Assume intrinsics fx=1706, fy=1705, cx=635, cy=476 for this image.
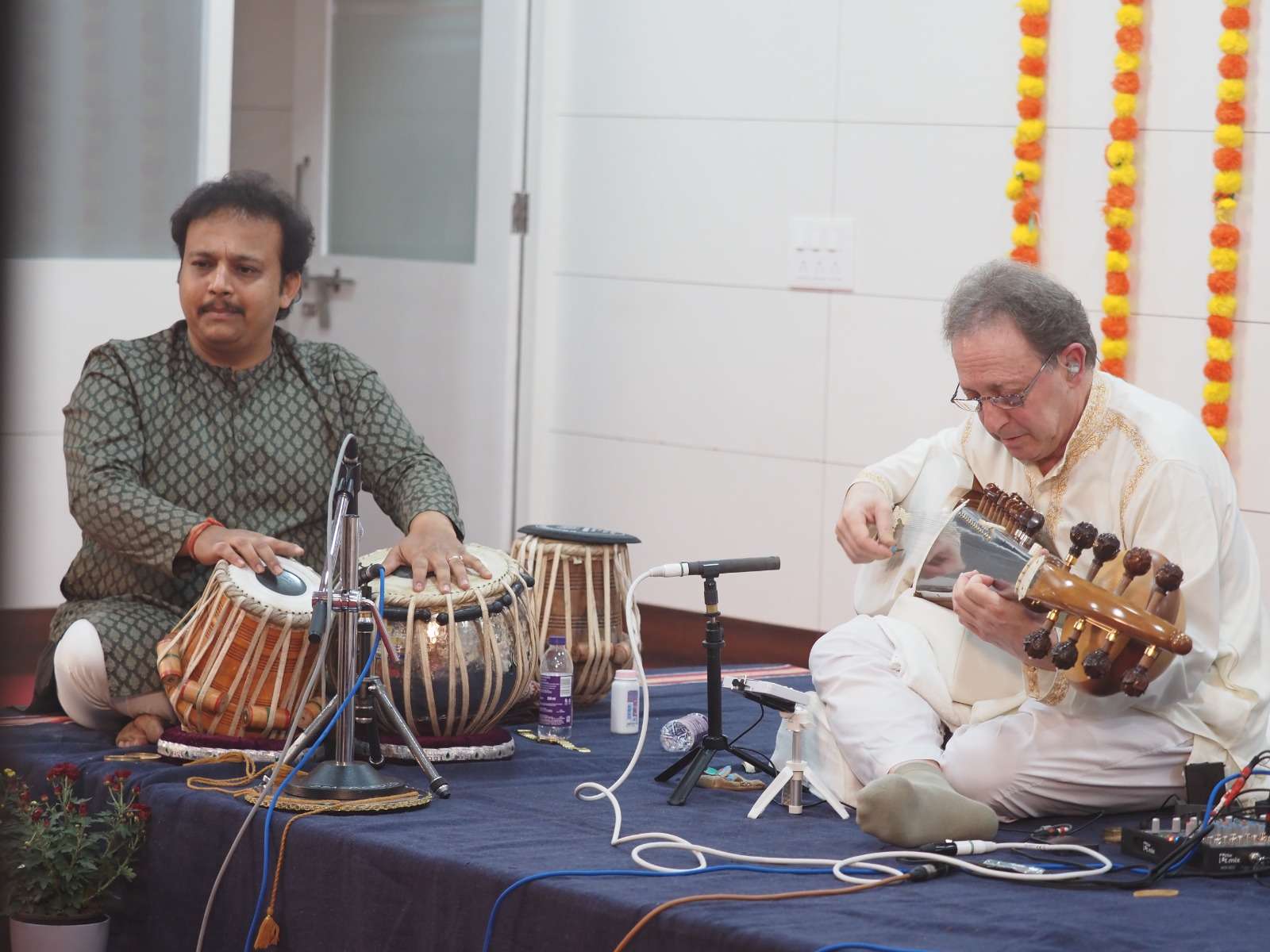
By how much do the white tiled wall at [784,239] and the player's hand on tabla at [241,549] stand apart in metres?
2.33

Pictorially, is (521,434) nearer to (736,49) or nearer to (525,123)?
(525,123)

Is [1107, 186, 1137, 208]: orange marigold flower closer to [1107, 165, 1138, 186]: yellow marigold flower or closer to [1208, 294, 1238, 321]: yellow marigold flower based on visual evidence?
[1107, 165, 1138, 186]: yellow marigold flower

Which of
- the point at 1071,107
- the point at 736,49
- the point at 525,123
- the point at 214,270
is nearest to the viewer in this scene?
the point at 214,270

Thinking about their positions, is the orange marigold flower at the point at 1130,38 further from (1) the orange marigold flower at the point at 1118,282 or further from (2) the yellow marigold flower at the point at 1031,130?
(1) the orange marigold flower at the point at 1118,282

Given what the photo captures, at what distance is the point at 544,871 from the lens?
2.36 meters

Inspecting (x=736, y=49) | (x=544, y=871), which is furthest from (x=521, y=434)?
(x=544, y=871)

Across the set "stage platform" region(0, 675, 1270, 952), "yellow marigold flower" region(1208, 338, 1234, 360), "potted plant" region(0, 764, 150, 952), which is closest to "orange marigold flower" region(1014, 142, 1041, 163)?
"yellow marigold flower" region(1208, 338, 1234, 360)

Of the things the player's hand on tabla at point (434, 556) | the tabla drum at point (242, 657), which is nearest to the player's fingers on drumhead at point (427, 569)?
the player's hand on tabla at point (434, 556)

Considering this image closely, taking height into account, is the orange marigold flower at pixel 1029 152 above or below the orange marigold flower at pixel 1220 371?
above

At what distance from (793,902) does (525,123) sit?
4.01m

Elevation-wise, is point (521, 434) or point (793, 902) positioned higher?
point (521, 434)

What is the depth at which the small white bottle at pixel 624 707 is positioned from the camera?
138 inches

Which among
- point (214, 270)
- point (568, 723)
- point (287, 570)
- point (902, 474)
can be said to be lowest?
point (568, 723)

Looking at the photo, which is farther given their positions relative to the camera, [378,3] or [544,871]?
[378,3]
